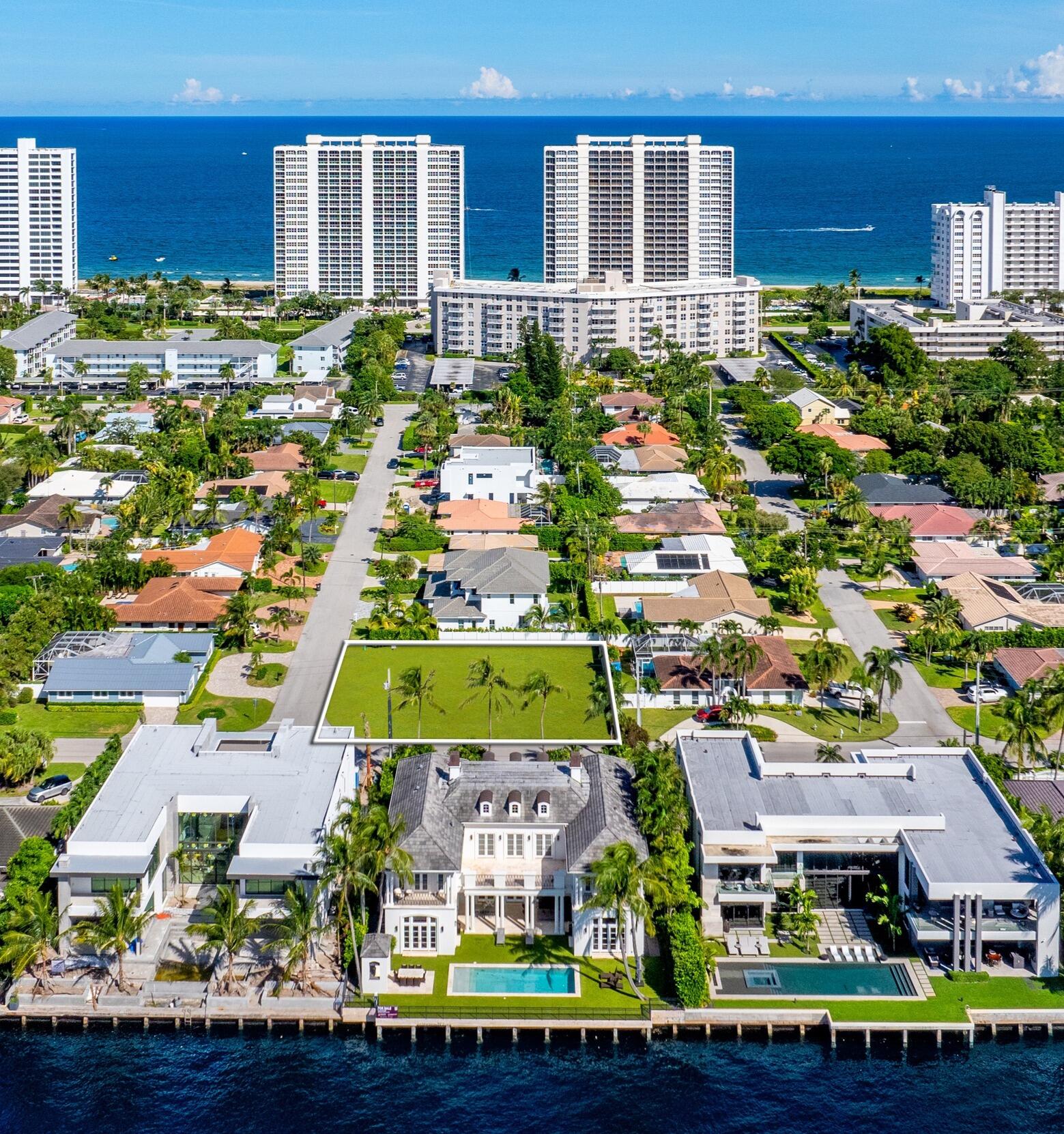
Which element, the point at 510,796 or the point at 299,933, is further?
the point at 510,796

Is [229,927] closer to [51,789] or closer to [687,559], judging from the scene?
[51,789]

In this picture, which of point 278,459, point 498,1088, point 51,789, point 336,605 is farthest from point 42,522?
point 498,1088

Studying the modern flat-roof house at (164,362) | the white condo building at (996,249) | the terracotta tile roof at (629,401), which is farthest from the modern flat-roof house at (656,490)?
the white condo building at (996,249)

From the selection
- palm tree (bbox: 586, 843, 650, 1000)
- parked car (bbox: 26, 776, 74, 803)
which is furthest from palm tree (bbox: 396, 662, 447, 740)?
palm tree (bbox: 586, 843, 650, 1000)

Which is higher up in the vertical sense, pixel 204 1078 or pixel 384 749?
pixel 384 749

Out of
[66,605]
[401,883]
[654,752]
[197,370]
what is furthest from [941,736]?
[197,370]

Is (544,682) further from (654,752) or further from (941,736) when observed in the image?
(941,736)
